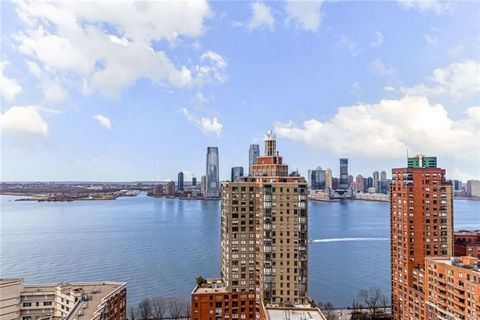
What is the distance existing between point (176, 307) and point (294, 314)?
33.2ft

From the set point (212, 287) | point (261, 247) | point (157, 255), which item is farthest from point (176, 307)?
point (157, 255)

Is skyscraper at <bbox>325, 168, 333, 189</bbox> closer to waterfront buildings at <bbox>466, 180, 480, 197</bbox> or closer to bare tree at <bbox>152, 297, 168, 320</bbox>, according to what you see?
waterfront buildings at <bbox>466, 180, 480, 197</bbox>

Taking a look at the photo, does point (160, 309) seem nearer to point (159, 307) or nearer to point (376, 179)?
point (159, 307)

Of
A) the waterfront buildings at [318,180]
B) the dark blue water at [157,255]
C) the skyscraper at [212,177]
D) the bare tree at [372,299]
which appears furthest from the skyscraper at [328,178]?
the bare tree at [372,299]

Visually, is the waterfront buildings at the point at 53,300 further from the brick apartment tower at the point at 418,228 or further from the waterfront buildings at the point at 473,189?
the waterfront buildings at the point at 473,189

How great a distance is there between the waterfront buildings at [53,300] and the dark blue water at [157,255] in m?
9.64

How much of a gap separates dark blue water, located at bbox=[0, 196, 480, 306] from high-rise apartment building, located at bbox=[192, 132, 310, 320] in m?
8.87

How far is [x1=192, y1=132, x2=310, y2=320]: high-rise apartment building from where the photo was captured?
14469 millimetres

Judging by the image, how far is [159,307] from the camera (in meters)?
20.1

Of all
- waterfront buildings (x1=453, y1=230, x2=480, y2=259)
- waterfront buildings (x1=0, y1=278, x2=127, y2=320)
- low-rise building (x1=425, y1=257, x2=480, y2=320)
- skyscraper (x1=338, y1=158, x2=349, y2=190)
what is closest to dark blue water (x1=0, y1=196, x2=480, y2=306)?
waterfront buildings (x1=453, y1=230, x2=480, y2=259)

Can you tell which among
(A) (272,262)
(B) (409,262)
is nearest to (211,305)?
(A) (272,262)

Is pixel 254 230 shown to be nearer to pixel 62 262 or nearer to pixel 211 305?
pixel 211 305

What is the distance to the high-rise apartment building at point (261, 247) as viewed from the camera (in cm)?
1447

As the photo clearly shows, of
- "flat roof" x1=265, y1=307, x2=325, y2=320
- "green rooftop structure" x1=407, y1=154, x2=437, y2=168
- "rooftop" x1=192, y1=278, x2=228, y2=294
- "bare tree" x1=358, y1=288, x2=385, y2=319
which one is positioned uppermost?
"green rooftop structure" x1=407, y1=154, x2=437, y2=168
